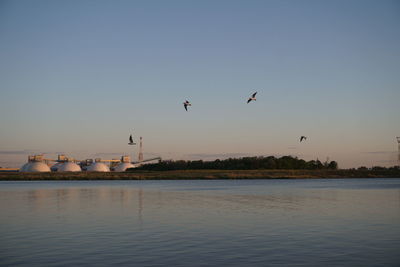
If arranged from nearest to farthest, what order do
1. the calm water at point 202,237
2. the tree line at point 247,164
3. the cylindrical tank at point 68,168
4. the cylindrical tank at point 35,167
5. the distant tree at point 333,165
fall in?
the calm water at point 202,237 → the tree line at point 247,164 → the distant tree at point 333,165 → the cylindrical tank at point 35,167 → the cylindrical tank at point 68,168

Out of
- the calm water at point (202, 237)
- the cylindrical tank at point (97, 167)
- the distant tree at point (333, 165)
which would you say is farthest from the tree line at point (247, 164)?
the calm water at point (202, 237)

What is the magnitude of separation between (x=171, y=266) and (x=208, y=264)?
1.31 meters

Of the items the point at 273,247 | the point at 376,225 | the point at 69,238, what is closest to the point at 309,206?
the point at 376,225

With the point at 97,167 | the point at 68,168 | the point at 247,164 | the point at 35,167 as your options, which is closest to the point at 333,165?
the point at 247,164

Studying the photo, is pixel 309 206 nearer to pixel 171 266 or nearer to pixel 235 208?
pixel 235 208

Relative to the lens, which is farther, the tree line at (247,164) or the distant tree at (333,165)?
the distant tree at (333,165)

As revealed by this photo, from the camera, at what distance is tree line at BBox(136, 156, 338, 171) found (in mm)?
150625

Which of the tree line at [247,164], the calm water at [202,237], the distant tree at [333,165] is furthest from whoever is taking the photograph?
the distant tree at [333,165]

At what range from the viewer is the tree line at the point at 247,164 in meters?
151

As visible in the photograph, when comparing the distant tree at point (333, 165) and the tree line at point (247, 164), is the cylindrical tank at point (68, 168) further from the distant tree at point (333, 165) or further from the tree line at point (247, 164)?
the distant tree at point (333, 165)

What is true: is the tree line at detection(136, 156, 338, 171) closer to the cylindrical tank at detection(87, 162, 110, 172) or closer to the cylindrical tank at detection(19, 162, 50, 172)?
the cylindrical tank at detection(87, 162, 110, 172)

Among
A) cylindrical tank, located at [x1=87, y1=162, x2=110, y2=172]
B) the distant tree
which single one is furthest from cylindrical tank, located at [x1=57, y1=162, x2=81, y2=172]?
the distant tree

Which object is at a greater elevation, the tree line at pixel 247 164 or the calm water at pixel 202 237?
the tree line at pixel 247 164

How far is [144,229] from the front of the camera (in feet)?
79.9
